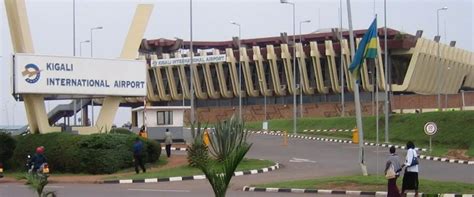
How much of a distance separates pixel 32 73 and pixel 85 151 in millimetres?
3897

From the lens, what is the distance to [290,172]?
28094mm

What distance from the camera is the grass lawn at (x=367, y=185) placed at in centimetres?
1866

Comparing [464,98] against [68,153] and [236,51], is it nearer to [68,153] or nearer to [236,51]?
[236,51]

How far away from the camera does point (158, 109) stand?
4328 cm

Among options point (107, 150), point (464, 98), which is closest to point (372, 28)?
point (107, 150)

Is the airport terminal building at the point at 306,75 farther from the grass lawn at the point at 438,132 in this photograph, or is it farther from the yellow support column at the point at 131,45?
the yellow support column at the point at 131,45

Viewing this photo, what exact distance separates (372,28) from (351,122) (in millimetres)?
32969

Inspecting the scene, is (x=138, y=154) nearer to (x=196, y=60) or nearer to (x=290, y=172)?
(x=290, y=172)

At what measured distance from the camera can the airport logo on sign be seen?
29047 mm

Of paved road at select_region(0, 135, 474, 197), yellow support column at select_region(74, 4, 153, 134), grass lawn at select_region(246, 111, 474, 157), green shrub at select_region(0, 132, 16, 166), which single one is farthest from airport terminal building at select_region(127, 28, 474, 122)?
green shrub at select_region(0, 132, 16, 166)

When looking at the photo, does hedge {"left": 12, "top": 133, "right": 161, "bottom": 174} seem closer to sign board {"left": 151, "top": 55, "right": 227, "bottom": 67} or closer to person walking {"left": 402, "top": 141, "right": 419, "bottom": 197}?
person walking {"left": 402, "top": 141, "right": 419, "bottom": 197}

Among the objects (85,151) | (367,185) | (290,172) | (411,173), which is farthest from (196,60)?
(411,173)

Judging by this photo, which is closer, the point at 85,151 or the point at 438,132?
the point at 85,151

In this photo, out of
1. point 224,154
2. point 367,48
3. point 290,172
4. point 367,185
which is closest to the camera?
point 224,154
